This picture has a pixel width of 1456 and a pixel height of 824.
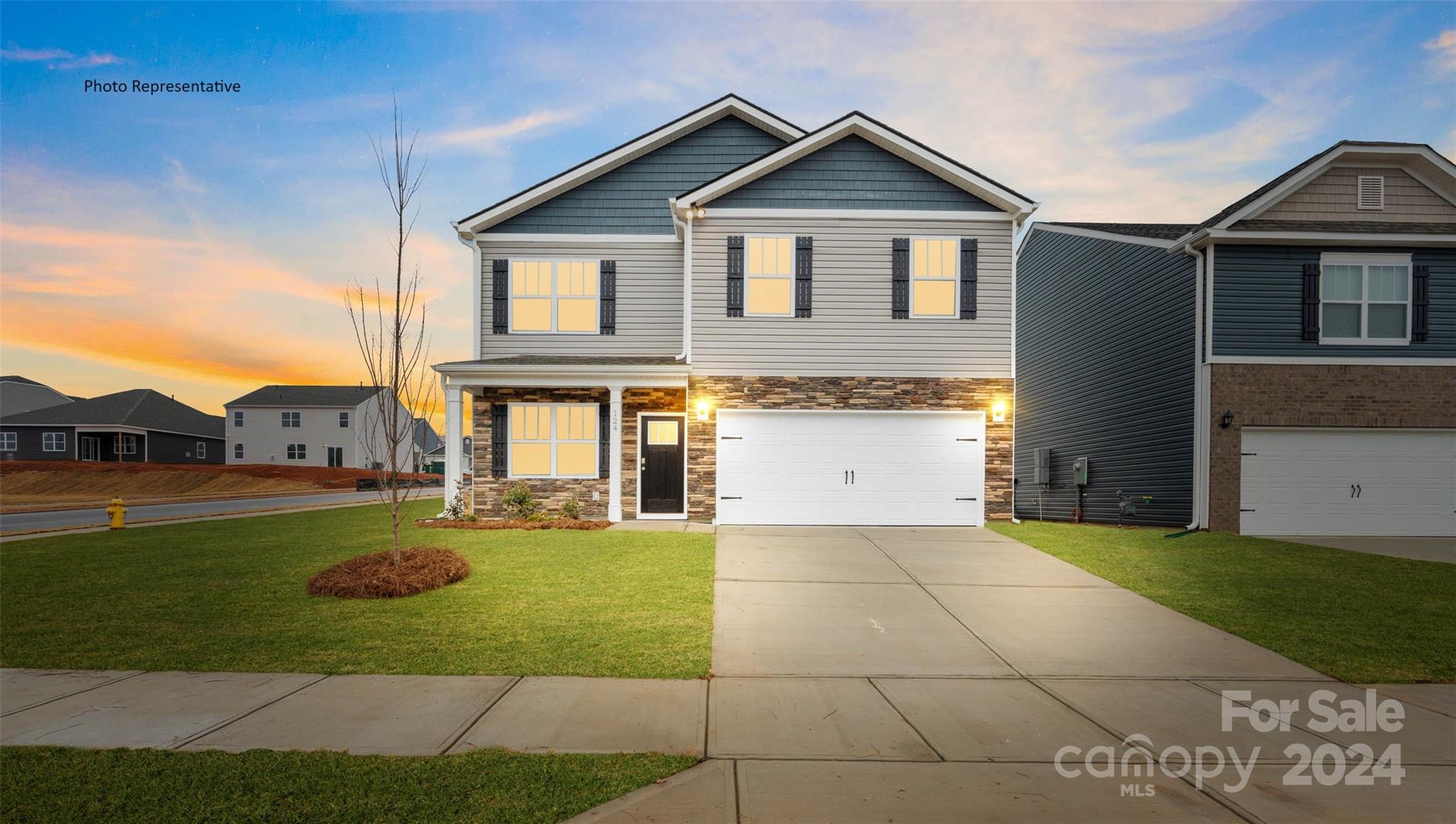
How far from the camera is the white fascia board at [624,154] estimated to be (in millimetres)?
14808

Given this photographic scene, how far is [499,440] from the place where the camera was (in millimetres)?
14477

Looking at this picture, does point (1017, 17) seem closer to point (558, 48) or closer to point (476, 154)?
point (558, 48)

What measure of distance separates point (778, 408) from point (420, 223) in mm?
7266

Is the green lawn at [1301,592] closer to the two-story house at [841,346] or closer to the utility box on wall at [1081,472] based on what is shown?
the two-story house at [841,346]

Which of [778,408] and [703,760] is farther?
[778,408]

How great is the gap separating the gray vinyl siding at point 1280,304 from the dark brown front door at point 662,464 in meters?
11.1

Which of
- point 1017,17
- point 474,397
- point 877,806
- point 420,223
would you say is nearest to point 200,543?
point 474,397

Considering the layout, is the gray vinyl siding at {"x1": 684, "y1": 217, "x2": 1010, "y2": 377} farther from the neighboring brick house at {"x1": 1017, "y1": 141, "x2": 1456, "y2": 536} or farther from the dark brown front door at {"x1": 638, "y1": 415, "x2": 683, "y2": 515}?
the neighboring brick house at {"x1": 1017, "y1": 141, "x2": 1456, "y2": 536}

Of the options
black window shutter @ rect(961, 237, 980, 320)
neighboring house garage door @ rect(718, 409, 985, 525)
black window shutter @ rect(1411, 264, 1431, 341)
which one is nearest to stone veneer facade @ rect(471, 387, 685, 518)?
neighboring house garage door @ rect(718, 409, 985, 525)

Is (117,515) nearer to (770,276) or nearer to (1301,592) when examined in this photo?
(770,276)

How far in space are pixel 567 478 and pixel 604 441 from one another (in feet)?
3.60

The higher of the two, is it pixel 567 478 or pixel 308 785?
pixel 567 478

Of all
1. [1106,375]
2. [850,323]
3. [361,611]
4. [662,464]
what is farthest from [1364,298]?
[361,611]

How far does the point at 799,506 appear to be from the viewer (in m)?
13.8
